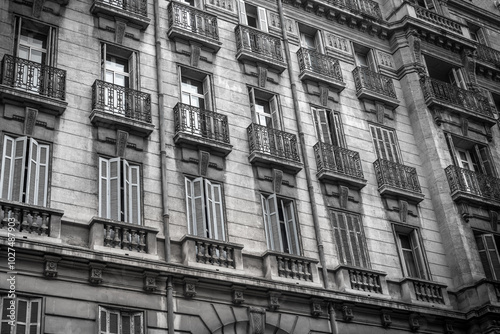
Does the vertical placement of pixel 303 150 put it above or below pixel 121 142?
above

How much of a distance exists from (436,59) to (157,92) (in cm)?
1370

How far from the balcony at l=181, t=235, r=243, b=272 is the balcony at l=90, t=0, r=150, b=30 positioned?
24.0ft

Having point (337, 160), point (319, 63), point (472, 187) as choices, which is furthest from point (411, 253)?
point (319, 63)

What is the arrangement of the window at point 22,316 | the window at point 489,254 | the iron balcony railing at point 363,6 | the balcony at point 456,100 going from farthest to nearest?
1. the iron balcony railing at point 363,6
2. the balcony at point 456,100
3. the window at point 489,254
4. the window at point 22,316

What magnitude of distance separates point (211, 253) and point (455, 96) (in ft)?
46.4

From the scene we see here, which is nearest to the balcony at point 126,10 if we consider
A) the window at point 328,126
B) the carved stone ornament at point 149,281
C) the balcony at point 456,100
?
the window at point 328,126

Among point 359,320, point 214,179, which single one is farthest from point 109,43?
point 359,320

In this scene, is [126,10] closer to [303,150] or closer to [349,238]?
[303,150]

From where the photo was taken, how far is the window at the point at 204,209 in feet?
64.9

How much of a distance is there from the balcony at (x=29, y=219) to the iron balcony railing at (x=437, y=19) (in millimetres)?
18912

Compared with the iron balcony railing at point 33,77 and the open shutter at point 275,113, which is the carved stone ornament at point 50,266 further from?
the open shutter at point 275,113

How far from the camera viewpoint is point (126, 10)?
72.0ft

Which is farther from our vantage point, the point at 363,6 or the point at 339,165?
the point at 363,6

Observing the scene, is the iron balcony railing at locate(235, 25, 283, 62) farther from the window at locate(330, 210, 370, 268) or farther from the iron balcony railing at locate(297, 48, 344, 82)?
the window at locate(330, 210, 370, 268)
